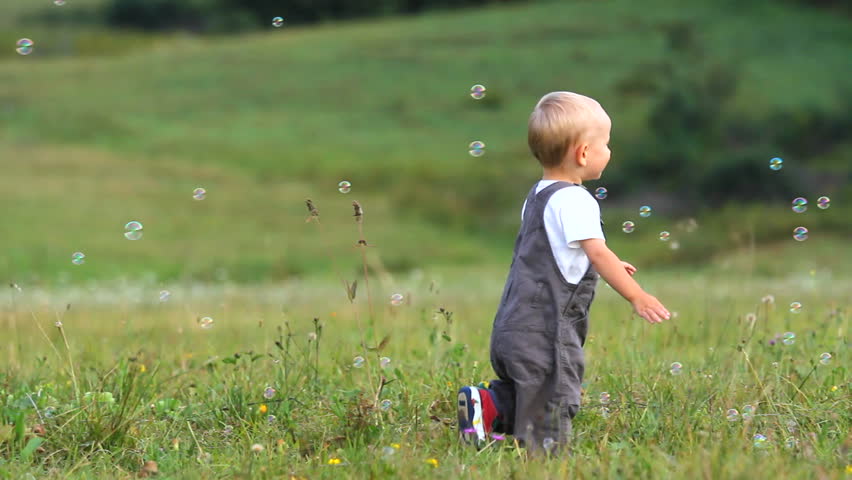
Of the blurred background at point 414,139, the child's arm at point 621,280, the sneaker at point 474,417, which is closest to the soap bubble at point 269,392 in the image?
the sneaker at point 474,417

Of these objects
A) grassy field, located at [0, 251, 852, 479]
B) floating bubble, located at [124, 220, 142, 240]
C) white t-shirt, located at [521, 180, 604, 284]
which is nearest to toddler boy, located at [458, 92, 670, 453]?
→ white t-shirt, located at [521, 180, 604, 284]

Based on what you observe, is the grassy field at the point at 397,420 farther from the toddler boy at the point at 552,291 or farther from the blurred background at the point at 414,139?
the blurred background at the point at 414,139

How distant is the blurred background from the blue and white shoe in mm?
21403

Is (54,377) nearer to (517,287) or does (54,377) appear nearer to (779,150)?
(517,287)

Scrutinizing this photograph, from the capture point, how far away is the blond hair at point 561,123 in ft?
15.1

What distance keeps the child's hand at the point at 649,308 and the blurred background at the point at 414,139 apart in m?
21.6

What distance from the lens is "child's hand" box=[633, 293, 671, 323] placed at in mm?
4309

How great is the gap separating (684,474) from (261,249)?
2839 cm

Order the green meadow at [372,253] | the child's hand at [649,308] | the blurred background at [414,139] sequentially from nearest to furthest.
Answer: the child's hand at [649,308] → the green meadow at [372,253] → the blurred background at [414,139]

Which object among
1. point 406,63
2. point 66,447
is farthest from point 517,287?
point 406,63

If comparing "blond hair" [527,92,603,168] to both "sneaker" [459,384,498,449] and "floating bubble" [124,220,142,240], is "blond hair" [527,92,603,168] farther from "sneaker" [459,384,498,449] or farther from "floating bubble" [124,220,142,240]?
"floating bubble" [124,220,142,240]

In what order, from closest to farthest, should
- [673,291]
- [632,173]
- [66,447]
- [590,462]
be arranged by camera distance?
[590,462]
[66,447]
[673,291]
[632,173]

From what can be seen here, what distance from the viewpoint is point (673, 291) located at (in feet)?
48.1

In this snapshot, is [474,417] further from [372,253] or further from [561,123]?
[372,253]
